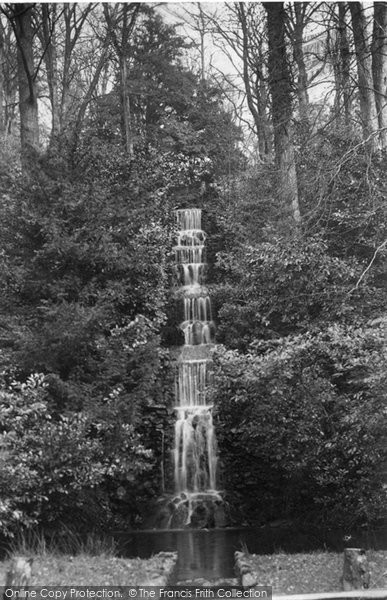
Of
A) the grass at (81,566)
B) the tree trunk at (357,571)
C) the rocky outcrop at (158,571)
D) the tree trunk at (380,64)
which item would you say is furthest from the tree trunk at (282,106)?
the tree trunk at (357,571)

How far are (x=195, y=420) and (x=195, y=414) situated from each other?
0.14 meters

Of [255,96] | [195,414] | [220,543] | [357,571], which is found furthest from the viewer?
[255,96]

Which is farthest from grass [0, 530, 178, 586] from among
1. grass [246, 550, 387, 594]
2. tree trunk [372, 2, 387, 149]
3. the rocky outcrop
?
tree trunk [372, 2, 387, 149]

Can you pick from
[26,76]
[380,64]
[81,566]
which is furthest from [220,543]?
[26,76]

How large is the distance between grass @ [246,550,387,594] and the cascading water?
12.3 feet

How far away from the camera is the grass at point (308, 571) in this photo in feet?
19.7

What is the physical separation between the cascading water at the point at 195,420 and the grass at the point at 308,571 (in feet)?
12.3

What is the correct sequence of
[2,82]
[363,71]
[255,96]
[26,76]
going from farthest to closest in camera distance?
[2,82] < [255,96] < [26,76] < [363,71]

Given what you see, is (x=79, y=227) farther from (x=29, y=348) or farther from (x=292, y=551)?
(x=292, y=551)

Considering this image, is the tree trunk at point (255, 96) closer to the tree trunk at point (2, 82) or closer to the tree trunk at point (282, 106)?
the tree trunk at point (282, 106)

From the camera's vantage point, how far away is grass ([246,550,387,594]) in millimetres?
6016

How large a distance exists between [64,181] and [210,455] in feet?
19.1

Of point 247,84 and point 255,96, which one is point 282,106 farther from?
point 247,84

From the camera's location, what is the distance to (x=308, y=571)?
6.62 meters
